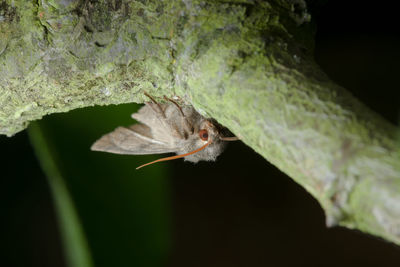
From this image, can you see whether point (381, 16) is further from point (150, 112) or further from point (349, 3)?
point (150, 112)

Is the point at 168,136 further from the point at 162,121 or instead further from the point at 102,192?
the point at 102,192

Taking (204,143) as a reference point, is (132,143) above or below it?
above

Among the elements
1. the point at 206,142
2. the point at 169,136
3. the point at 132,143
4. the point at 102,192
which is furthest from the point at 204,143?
the point at 102,192

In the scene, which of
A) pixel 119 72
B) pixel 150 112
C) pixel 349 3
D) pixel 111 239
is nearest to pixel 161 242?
pixel 111 239

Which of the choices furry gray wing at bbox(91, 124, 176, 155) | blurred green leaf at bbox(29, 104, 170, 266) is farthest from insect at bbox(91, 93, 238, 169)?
blurred green leaf at bbox(29, 104, 170, 266)

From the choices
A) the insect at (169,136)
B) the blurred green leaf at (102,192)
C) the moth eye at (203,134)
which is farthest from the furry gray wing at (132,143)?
the blurred green leaf at (102,192)

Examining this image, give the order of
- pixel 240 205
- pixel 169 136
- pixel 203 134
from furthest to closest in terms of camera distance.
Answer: pixel 240 205 → pixel 169 136 → pixel 203 134
